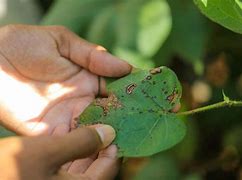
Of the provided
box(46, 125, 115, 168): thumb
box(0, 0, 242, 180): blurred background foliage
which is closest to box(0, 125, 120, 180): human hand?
box(46, 125, 115, 168): thumb

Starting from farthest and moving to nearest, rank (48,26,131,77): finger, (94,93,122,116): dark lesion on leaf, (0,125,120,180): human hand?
(48,26,131,77): finger → (94,93,122,116): dark lesion on leaf → (0,125,120,180): human hand

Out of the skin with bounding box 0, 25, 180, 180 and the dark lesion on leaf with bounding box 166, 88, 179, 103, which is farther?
the skin with bounding box 0, 25, 180, 180

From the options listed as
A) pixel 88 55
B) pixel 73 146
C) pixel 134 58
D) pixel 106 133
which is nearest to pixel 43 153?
pixel 73 146

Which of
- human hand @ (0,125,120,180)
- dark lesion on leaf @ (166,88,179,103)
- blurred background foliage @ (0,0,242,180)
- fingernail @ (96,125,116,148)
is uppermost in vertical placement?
human hand @ (0,125,120,180)

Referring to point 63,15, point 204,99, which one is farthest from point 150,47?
point 204,99

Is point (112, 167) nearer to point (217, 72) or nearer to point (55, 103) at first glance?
point (55, 103)

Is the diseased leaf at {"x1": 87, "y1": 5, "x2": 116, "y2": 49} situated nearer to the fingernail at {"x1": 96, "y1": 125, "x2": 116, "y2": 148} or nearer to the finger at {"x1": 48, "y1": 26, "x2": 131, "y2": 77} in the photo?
the finger at {"x1": 48, "y1": 26, "x2": 131, "y2": 77}

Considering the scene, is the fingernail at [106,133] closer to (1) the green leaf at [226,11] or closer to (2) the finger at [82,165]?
(2) the finger at [82,165]
